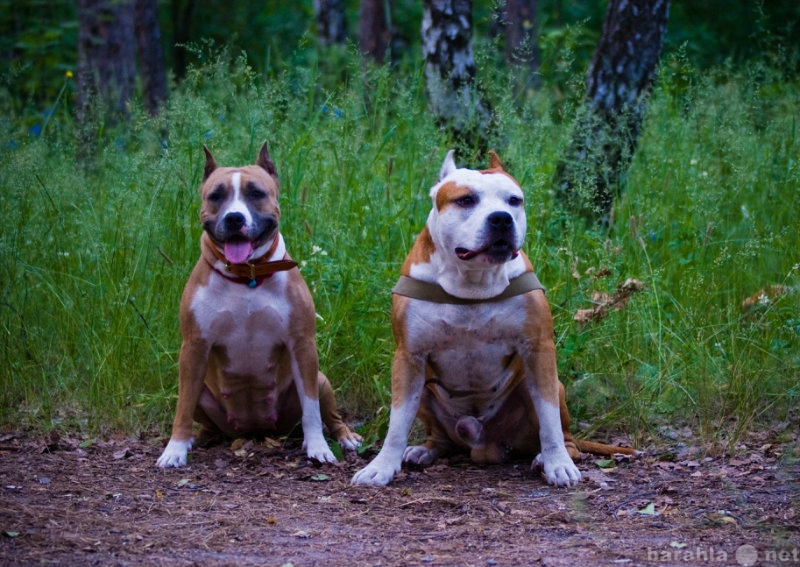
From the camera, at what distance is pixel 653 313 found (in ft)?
17.0

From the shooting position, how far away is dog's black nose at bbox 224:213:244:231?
4.30 meters

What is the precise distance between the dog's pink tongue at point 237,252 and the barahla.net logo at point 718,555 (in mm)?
2188

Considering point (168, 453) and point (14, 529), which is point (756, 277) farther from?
point (14, 529)

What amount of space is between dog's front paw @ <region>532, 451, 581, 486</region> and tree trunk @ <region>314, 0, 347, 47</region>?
335 inches

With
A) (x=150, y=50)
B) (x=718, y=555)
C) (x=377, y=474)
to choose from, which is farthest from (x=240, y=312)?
(x=150, y=50)

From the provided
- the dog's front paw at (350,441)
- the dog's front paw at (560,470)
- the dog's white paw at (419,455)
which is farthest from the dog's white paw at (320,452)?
the dog's front paw at (560,470)

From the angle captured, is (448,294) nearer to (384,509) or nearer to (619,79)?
(384,509)

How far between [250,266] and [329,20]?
7.98m

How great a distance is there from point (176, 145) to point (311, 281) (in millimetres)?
1169

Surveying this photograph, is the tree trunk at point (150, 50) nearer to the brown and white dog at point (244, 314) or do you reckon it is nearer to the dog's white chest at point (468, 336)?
the brown and white dog at point (244, 314)

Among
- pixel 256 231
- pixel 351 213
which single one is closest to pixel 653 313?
pixel 351 213

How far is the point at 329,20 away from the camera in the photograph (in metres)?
11.8

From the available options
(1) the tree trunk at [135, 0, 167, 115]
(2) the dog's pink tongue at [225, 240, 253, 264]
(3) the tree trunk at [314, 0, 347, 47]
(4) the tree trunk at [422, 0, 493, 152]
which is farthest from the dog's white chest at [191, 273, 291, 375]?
(1) the tree trunk at [135, 0, 167, 115]

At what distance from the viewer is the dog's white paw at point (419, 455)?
14.6 ft
